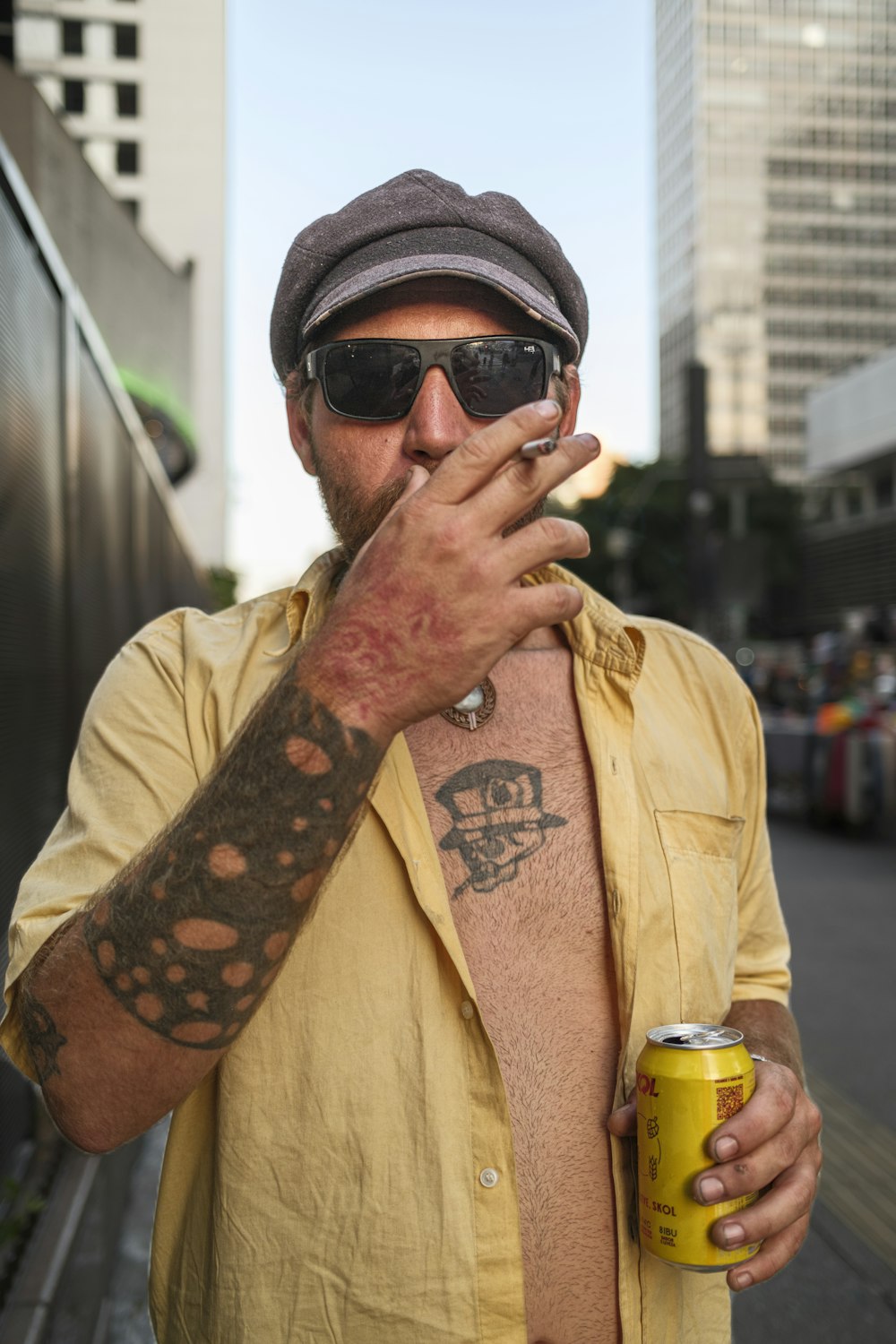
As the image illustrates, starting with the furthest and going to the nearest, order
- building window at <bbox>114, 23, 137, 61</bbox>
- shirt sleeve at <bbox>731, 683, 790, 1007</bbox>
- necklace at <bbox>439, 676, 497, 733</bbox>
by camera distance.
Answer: building window at <bbox>114, 23, 137, 61</bbox>, shirt sleeve at <bbox>731, 683, 790, 1007</bbox>, necklace at <bbox>439, 676, 497, 733</bbox>

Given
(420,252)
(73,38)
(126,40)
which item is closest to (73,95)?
(73,38)

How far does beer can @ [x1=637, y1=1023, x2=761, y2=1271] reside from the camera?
1.31m

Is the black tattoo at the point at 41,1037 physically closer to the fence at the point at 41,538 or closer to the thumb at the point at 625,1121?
the thumb at the point at 625,1121

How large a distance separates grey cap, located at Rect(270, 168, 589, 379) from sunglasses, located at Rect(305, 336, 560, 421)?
0.08 meters

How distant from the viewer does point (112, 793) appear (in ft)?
4.77

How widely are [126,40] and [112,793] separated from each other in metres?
18.3

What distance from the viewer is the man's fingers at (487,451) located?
1.06m

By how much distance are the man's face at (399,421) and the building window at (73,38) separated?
51.0 feet

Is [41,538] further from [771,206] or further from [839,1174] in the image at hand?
[771,206]

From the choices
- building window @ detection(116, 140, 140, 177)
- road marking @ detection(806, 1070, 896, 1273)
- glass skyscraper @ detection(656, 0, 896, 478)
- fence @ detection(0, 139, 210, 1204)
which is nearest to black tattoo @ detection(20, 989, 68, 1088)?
fence @ detection(0, 139, 210, 1204)

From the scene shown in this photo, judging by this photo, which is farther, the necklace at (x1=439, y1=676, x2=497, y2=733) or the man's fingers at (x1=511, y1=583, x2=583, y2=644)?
the necklace at (x1=439, y1=676, x2=497, y2=733)

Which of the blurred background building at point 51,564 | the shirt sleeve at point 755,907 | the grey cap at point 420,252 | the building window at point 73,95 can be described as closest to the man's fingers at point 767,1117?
the shirt sleeve at point 755,907

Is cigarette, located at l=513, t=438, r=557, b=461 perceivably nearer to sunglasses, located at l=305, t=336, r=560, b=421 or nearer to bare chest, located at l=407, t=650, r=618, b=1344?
sunglasses, located at l=305, t=336, r=560, b=421

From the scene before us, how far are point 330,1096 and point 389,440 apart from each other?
929 mm
